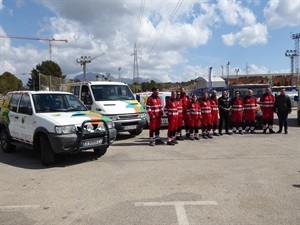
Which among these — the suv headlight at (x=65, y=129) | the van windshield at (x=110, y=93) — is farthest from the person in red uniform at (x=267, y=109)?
the suv headlight at (x=65, y=129)

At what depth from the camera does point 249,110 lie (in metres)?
13.1

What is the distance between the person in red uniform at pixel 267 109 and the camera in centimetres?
1313

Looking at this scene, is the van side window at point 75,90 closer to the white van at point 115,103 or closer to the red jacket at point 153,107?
the white van at point 115,103

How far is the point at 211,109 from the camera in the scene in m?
12.3

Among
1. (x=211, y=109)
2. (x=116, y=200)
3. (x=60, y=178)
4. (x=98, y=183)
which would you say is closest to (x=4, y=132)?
(x=60, y=178)

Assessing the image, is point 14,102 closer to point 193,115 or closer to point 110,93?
point 110,93

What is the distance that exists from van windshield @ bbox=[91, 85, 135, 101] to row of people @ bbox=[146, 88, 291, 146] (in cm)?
186

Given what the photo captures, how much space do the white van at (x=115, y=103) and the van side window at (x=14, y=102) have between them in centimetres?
299

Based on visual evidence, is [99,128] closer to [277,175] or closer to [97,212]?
[97,212]

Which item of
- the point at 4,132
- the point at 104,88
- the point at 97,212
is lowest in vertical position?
the point at 97,212

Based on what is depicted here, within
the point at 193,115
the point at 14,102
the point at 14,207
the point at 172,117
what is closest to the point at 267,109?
the point at 193,115

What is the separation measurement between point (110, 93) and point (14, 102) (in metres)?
3.87

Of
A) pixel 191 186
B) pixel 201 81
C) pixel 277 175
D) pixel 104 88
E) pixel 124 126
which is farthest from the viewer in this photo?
pixel 201 81

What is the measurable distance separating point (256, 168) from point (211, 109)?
5.14 meters
